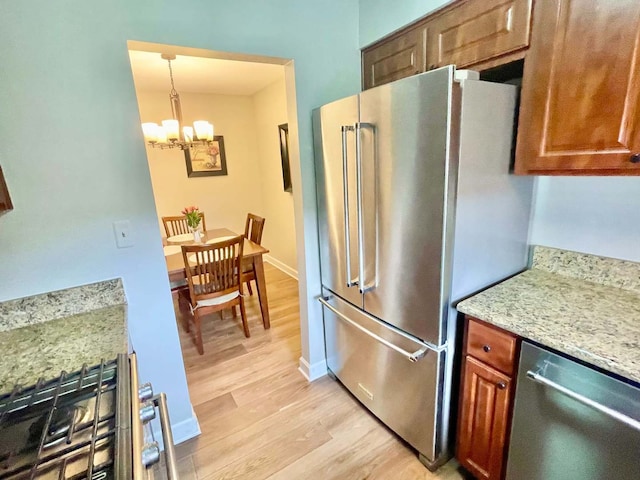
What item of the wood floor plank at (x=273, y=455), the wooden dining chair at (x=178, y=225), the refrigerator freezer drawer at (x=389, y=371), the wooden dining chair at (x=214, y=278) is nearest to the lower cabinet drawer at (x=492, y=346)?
the refrigerator freezer drawer at (x=389, y=371)

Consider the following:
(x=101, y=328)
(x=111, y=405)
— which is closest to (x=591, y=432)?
(x=111, y=405)

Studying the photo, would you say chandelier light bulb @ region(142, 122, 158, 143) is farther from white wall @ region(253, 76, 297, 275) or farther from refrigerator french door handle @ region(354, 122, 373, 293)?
refrigerator french door handle @ region(354, 122, 373, 293)

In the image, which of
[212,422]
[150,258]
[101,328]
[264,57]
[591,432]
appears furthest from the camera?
[212,422]

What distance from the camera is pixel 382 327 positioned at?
1.59 metres

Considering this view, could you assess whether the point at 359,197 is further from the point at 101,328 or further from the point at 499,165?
the point at 101,328

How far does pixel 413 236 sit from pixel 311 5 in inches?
54.1

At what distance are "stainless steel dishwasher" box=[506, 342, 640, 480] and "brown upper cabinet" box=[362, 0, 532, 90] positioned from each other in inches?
45.1

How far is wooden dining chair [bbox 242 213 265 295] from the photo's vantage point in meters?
2.88

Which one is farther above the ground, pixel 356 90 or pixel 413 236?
pixel 356 90

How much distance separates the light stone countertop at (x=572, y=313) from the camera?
954mm

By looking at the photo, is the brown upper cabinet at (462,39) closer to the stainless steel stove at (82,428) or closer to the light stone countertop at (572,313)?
the light stone countertop at (572,313)

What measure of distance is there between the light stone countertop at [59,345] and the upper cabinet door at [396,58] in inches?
69.8

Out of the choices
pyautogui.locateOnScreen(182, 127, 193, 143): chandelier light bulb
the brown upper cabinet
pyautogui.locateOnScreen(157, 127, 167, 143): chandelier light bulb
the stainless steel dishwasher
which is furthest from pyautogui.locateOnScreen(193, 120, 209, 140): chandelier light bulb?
the stainless steel dishwasher

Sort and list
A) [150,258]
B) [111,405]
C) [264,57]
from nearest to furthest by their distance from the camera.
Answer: [111,405] < [150,258] < [264,57]
